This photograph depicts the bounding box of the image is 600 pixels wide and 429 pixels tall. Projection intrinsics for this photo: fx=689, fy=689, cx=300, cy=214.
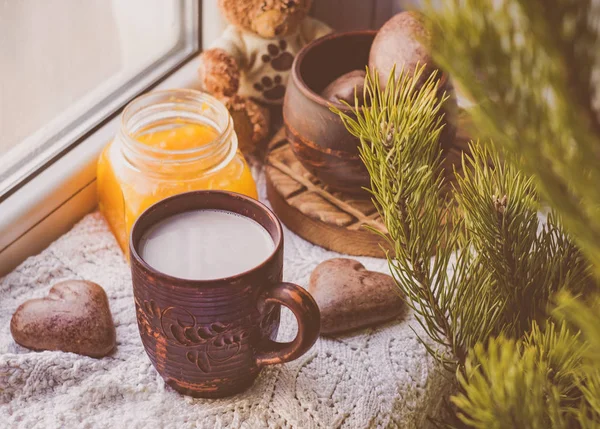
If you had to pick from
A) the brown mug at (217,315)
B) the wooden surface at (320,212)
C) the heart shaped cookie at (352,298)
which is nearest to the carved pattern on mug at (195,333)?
the brown mug at (217,315)

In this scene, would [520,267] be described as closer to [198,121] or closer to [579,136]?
[579,136]

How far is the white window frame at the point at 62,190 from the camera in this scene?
0.66 meters

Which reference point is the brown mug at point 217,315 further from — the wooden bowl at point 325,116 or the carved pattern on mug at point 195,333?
the wooden bowl at point 325,116

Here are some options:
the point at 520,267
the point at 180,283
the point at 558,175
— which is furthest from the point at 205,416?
the point at 558,175

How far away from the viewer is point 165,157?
66cm

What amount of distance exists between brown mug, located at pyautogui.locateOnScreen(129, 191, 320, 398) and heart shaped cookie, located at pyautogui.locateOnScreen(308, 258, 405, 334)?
0.09 metres

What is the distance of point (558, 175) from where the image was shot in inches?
9.3

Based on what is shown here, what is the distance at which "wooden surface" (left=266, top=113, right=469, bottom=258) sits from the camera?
70cm

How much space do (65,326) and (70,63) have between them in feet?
0.99

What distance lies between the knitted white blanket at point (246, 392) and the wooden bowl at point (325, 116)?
0.15 metres

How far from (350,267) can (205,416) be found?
195 millimetres

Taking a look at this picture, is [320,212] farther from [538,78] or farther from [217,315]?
[538,78]

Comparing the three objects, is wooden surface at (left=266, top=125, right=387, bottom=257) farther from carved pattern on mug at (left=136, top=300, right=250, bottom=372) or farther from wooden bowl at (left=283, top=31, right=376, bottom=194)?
carved pattern on mug at (left=136, top=300, right=250, bottom=372)

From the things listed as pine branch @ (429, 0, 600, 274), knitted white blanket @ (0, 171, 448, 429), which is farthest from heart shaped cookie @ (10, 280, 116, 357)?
pine branch @ (429, 0, 600, 274)
